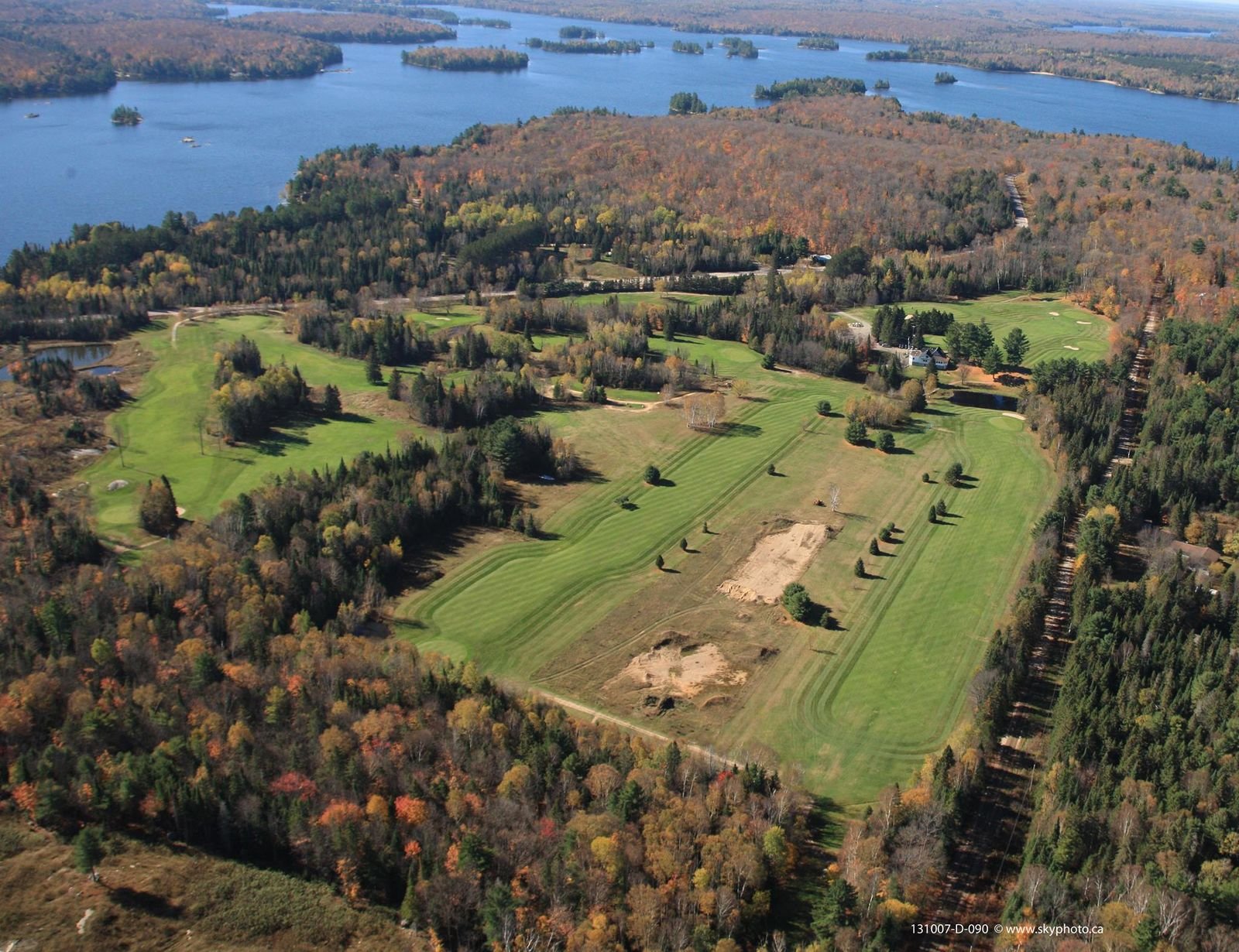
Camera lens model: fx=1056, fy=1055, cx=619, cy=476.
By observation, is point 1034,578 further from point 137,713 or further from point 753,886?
point 137,713

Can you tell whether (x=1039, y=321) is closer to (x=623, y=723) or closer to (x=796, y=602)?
(x=796, y=602)

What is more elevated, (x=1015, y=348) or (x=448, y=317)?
(x=1015, y=348)

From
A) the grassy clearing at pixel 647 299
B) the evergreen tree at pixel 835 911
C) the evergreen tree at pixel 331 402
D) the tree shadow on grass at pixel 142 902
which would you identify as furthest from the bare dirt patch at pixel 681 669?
the grassy clearing at pixel 647 299

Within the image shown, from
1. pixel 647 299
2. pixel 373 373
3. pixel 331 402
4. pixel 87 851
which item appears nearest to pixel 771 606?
pixel 87 851

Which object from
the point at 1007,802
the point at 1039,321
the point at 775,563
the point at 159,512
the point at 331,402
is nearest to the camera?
the point at 1007,802

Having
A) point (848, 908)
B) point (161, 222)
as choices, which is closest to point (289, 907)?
point (848, 908)

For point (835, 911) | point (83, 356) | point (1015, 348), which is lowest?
point (835, 911)
